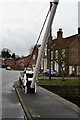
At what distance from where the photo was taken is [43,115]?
41.3 ft

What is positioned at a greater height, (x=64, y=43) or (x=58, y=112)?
(x=64, y=43)

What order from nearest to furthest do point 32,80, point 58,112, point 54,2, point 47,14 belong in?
point 58,112
point 54,2
point 47,14
point 32,80

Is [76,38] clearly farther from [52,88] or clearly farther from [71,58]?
[52,88]

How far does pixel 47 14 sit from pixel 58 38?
50710 millimetres

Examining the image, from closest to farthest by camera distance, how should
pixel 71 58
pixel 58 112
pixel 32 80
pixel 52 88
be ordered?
pixel 58 112 → pixel 32 80 → pixel 52 88 → pixel 71 58

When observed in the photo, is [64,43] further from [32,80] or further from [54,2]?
[54,2]

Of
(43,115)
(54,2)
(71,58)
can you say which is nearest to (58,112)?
(43,115)

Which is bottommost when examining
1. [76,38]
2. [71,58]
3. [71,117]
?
[71,117]

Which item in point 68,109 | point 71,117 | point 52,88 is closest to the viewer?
point 71,117

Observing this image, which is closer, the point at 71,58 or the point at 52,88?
the point at 52,88

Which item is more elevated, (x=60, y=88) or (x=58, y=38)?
(x=58, y=38)

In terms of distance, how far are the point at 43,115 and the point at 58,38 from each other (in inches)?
2289

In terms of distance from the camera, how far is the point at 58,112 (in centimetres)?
1348

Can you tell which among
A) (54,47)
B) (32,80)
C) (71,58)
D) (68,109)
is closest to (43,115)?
(68,109)
